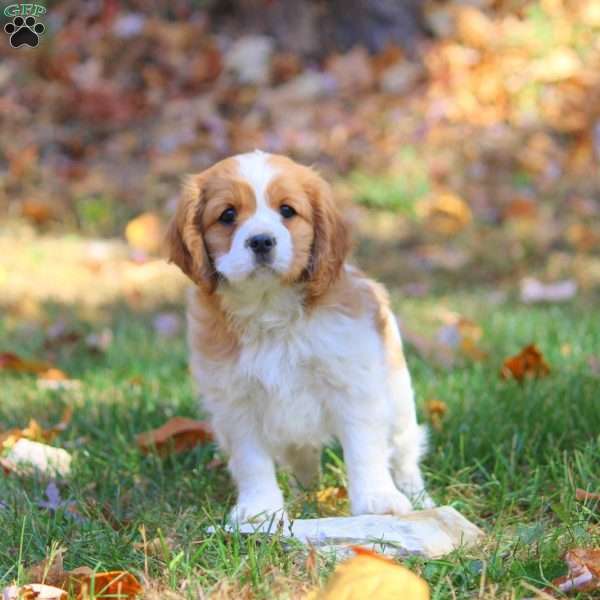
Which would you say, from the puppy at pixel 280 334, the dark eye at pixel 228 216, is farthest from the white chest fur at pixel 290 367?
the dark eye at pixel 228 216

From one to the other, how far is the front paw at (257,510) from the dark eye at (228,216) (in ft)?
2.77

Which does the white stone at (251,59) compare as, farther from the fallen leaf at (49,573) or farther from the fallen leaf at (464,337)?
the fallen leaf at (49,573)

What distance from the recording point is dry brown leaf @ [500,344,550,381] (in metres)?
4.26

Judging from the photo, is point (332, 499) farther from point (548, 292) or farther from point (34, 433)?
point (548, 292)

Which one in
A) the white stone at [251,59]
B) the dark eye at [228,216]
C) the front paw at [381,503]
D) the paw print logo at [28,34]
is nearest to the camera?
the front paw at [381,503]

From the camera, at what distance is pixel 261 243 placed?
3039 millimetres

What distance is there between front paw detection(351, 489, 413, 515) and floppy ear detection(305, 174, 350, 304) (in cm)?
62

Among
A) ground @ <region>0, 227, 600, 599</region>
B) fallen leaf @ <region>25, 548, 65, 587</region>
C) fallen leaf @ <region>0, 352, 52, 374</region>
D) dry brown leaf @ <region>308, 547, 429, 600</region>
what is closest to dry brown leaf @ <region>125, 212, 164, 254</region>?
ground @ <region>0, 227, 600, 599</region>

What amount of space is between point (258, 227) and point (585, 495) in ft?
4.01

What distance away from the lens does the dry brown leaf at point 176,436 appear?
3711mm

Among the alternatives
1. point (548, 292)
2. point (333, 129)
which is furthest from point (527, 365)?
Answer: point (333, 129)

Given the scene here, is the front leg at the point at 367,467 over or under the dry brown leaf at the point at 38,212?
over

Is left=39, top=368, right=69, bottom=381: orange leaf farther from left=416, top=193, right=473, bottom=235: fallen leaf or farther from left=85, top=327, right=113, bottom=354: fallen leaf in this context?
left=416, top=193, right=473, bottom=235: fallen leaf

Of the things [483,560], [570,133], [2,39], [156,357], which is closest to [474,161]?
[570,133]
